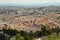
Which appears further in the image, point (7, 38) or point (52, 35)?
point (52, 35)

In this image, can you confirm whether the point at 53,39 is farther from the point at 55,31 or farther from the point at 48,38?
the point at 55,31

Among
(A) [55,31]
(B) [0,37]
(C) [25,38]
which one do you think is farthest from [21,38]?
(A) [55,31]

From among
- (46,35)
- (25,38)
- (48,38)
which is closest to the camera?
(25,38)

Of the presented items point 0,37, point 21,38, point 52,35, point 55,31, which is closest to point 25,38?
point 21,38

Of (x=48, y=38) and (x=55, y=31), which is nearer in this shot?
(x=48, y=38)

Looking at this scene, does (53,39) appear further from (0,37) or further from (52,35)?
(0,37)

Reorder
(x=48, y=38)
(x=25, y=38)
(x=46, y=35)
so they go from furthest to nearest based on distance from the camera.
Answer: (x=46, y=35), (x=48, y=38), (x=25, y=38)

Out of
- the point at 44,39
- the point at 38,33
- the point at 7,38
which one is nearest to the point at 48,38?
the point at 44,39

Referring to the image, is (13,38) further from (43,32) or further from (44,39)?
(43,32)
